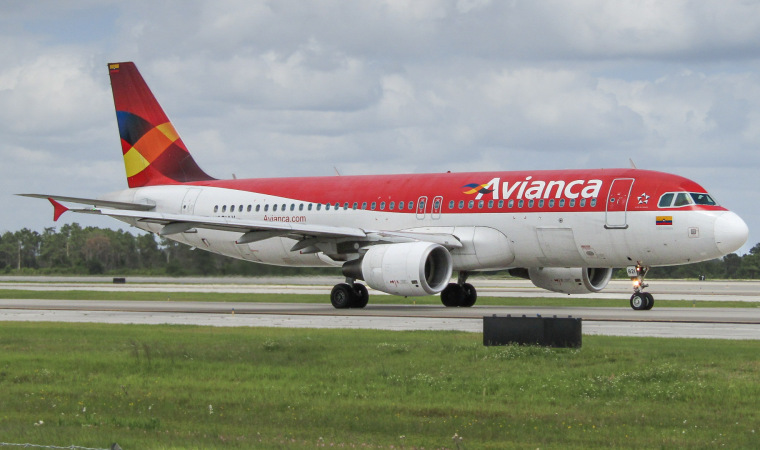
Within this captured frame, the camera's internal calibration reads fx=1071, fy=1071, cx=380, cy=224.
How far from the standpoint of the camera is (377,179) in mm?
38719

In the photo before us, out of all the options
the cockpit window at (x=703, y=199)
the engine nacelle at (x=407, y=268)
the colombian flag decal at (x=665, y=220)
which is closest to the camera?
the colombian flag decal at (x=665, y=220)

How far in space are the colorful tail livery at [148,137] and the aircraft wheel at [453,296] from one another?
12875mm

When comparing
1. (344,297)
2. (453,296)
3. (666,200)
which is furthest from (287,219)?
(666,200)

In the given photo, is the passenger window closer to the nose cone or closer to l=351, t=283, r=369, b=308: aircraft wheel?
the nose cone

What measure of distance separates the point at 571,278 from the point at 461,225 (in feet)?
15.1

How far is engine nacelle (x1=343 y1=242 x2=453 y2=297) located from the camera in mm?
32219

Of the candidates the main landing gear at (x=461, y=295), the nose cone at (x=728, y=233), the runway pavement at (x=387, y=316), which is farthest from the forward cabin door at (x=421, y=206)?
the nose cone at (x=728, y=233)

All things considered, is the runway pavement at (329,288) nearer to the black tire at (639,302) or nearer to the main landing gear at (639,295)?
the main landing gear at (639,295)

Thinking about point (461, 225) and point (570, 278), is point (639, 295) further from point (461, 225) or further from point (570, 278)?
point (461, 225)

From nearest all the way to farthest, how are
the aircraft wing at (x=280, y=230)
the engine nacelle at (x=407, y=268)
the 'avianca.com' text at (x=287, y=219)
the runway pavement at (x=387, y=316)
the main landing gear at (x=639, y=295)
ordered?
the runway pavement at (x=387, y=316)
the engine nacelle at (x=407, y=268)
the main landing gear at (x=639, y=295)
the aircraft wing at (x=280, y=230)
the 'avianca.com' text at (x=287, y=219)

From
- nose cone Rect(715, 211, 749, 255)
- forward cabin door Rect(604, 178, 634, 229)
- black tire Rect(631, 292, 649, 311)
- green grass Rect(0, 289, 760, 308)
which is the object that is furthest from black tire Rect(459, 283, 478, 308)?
nose cone Rect(715, 211, 749, 255)

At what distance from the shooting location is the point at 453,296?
A: 37844 millimetres

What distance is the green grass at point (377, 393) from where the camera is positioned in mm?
12094

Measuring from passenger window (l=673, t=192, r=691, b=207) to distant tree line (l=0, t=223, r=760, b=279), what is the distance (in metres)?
18.0
